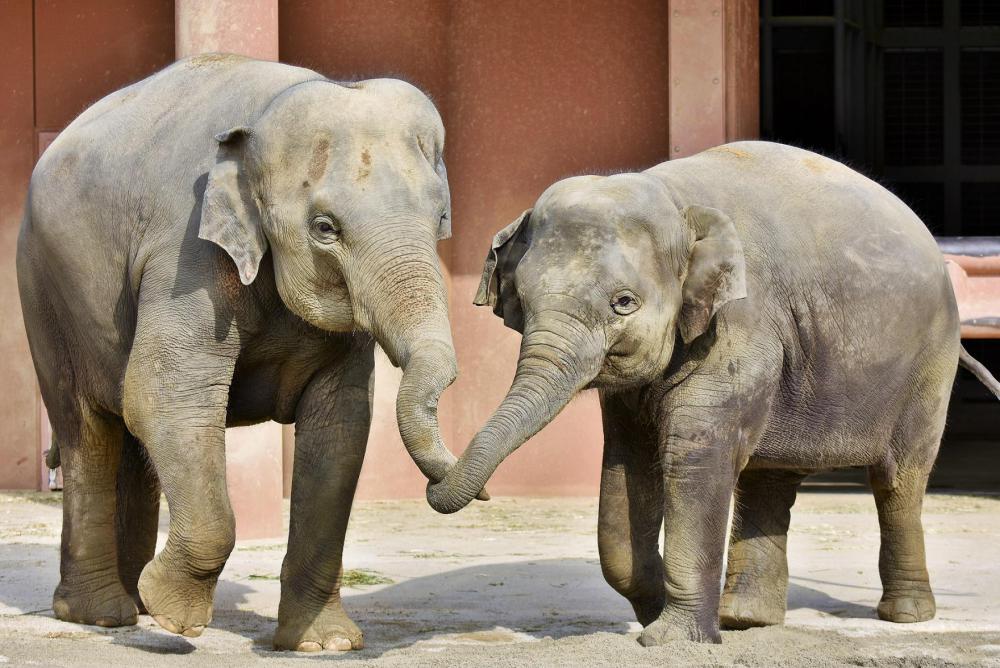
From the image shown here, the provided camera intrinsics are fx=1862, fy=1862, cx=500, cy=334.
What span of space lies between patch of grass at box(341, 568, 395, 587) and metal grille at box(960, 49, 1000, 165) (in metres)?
12.2

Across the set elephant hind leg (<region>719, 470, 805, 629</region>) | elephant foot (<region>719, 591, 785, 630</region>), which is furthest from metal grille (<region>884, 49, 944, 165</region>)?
elephant foot (<region>719, 591, 785, 630</region>)

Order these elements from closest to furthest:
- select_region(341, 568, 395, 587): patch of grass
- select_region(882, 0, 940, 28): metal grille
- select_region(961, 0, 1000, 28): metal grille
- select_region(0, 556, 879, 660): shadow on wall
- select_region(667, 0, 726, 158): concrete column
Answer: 1. select_region(0, 556, 879, 660): shadow on wall
2. select_region(341, 568, 395, 587): patch of grass
3. select_region(667, 0, 726, 158): concrete column
4. select_region(882, 0, 940, 28): metal grille
5. select_region(961, 0, 1000, 28): metal grille

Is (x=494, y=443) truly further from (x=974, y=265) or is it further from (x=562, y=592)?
(x=974, y=265)

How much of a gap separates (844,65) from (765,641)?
33.5ft

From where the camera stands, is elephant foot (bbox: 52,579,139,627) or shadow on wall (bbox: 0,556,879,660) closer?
shadow on wall (bbox: 0,556,879,660)

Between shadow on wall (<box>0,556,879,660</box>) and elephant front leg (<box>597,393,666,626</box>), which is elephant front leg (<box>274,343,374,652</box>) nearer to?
shadow on wall (<box>0,556,879,660</box>)

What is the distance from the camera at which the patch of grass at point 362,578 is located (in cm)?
776

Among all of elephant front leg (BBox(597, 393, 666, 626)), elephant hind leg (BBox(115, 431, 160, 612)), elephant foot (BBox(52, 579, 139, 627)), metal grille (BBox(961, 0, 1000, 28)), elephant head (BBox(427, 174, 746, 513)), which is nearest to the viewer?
elephant head (BBox(427, 174, 746, 513))

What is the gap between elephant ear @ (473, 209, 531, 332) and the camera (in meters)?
5.83

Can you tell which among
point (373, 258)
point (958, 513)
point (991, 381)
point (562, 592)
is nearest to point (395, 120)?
point (373, 258)

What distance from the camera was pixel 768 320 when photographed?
598 centimetres

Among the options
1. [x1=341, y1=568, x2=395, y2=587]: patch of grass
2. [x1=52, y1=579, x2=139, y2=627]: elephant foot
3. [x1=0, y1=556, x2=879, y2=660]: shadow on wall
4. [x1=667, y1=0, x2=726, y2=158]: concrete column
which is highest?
[x1=667, y1=0, x2=726, y2=158]: concrete column

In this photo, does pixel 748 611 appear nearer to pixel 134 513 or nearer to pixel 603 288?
pixel 603 288

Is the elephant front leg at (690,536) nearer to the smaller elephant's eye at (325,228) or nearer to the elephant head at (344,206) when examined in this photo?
the elephant head at (344,206)
